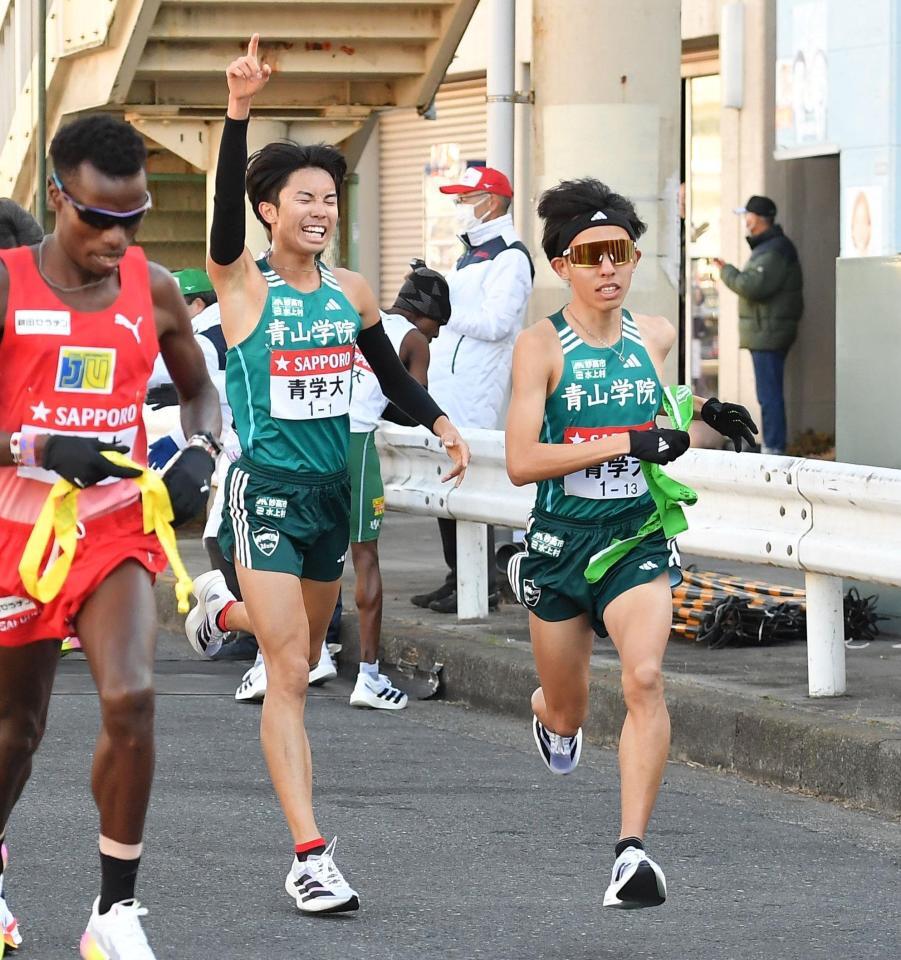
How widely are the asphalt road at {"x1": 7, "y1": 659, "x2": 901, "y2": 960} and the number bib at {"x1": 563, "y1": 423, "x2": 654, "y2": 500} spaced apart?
1.06m

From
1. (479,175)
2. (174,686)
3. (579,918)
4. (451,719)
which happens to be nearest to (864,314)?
(479,175)

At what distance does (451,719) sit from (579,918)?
3305 mm

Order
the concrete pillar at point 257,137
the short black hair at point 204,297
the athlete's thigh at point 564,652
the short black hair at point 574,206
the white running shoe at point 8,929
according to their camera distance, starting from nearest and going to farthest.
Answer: the white running shoe at point 8,929 → the athlete's thigh at point 564,652 → the short black hair at point 574,206 → the short black hair at point 204,297 → the concrete pillar at point 257,137

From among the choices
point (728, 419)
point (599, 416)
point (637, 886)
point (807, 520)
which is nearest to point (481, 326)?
point (807, 520)

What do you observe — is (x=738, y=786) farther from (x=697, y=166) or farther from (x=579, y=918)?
(x=697, y=166)

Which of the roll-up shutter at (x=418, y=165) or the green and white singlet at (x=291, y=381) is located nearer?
the green and white singlet at (x=291, y=381)

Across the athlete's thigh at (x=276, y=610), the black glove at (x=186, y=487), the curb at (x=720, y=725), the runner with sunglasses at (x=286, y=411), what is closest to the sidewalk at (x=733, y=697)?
the curb at (x=720, y=725)

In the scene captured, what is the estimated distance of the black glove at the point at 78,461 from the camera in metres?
4.85

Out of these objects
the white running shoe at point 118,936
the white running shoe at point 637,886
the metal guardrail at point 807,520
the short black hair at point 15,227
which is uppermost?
the short black hair at point 15,227

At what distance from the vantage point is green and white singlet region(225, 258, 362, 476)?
20.5 feet

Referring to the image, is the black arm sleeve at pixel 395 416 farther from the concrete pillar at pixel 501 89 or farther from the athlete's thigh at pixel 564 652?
the athlete's thigh at pixel 564 652

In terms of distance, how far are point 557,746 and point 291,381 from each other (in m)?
1.36

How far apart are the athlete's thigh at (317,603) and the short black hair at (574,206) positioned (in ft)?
3.74

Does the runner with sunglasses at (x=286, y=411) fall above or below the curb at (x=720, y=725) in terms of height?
above
